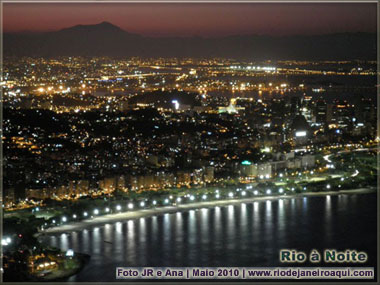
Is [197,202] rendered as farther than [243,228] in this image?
Yes

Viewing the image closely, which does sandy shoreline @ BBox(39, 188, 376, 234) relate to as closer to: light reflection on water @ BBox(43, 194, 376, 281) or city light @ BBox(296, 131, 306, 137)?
light reflection on water @ BBox(43, 194, 376, 281)

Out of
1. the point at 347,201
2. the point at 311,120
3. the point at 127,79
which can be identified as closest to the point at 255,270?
the point at 347,201

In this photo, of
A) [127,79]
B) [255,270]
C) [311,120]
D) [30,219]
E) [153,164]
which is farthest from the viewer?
[127,79]

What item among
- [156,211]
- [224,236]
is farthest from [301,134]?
[224,236]

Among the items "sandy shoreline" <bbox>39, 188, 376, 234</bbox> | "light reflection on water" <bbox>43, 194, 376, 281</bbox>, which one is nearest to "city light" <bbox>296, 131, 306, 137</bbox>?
"sandy shoreline" <bbox>39, 188, 376, 234</bbox>

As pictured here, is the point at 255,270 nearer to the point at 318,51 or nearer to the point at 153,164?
the point at 153,164

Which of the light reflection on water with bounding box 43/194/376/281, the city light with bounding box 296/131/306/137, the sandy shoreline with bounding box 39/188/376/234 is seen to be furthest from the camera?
the city light with bounding box 296/131/306/137

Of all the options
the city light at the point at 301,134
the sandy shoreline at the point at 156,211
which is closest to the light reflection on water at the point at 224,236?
the sandy shoreline at the point at 156,211

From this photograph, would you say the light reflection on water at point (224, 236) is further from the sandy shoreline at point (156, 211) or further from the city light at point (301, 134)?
the city light at point (301, 134)
